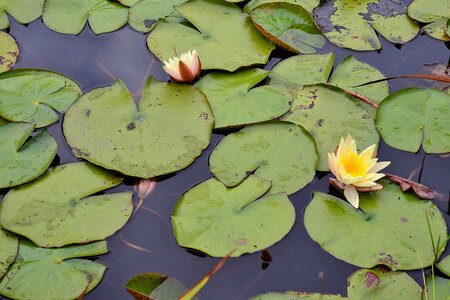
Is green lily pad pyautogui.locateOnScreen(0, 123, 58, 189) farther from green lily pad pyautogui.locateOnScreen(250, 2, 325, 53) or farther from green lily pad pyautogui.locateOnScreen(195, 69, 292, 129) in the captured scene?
green lily pad pyautogui.locateOnScreen(250, 2, 325, 53)

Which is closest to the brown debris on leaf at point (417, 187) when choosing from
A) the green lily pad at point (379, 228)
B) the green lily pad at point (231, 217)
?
the green lily pad at point (379, 228)

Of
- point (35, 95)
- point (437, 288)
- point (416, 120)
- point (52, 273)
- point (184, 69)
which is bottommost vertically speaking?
point (437, 288)

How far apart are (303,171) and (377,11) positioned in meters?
1.45

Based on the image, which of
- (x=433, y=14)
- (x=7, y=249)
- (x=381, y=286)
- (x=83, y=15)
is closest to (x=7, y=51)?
(x=83, y=15)

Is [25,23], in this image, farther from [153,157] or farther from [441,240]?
[441,240]

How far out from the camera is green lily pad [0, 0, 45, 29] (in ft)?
11.3

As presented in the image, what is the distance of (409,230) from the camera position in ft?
7.83

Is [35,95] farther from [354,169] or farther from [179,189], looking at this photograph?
[354,169]

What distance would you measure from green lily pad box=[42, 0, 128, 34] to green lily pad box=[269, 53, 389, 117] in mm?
1124

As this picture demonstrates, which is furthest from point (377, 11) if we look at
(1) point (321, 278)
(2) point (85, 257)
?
(2) point (85, 257)

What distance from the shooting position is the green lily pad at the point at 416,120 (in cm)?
272

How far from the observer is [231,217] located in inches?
95.6

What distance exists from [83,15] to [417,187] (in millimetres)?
2338

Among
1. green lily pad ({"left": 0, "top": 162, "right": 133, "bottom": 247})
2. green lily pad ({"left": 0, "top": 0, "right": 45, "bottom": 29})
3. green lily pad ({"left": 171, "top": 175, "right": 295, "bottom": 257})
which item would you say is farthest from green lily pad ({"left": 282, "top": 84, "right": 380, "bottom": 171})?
green lily pad ({"left": 0, "top": 0, "right": 45, "bottom": 29})
